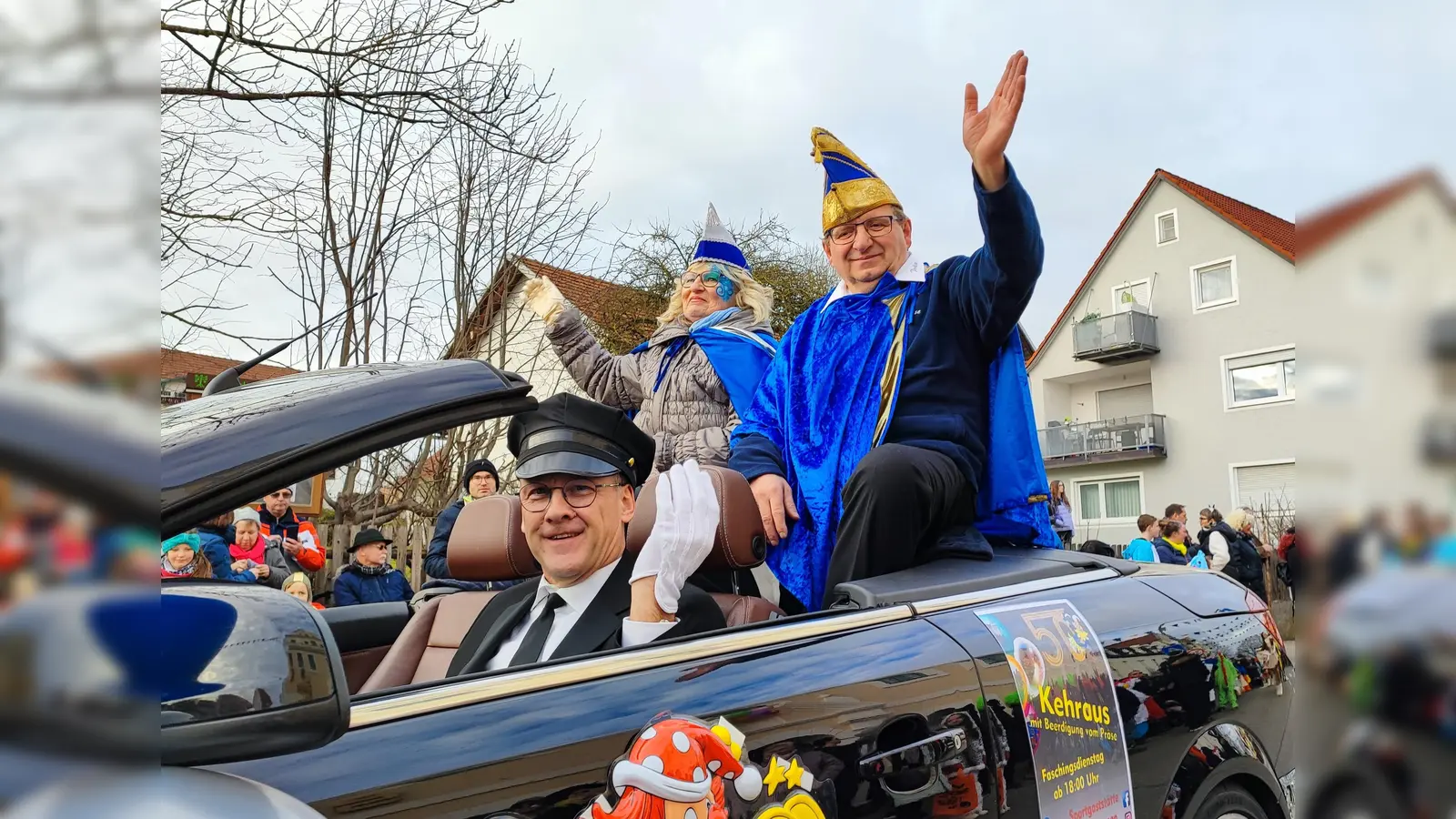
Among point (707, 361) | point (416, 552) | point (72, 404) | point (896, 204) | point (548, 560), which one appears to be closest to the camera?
point (72, 404)

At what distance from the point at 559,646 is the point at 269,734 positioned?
1408 millimetres

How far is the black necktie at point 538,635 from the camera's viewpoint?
2391 millimetres

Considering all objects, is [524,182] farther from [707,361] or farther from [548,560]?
[548,560]

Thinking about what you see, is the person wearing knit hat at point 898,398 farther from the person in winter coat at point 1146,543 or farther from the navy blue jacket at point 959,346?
the person in winter coat at point 1146,543

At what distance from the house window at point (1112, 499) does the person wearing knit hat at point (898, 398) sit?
2976 centimetres

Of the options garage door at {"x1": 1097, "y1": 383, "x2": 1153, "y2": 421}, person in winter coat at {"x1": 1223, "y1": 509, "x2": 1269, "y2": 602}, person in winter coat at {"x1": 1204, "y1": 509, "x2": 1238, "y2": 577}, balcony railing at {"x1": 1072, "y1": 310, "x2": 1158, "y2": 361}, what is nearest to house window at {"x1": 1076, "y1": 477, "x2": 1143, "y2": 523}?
garage door at {"x1": 1097, "y1": 383, "x2": 1153, "y2": 421}

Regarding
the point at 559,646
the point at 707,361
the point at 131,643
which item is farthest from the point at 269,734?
the point at 707,361

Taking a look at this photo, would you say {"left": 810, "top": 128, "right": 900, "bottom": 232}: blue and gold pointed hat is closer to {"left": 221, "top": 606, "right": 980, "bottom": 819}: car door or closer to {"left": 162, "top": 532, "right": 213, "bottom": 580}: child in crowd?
{"left": 221, "top": 606, "right": 980, "bottom": 819}: car door

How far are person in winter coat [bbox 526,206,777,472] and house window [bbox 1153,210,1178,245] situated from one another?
1670 cm

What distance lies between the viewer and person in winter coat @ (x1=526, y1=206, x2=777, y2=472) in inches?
161

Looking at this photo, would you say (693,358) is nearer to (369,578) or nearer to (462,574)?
(462,574)

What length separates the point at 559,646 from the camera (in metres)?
2.32

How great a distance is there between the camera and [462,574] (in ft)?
9.41

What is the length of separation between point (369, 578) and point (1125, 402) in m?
30.3
